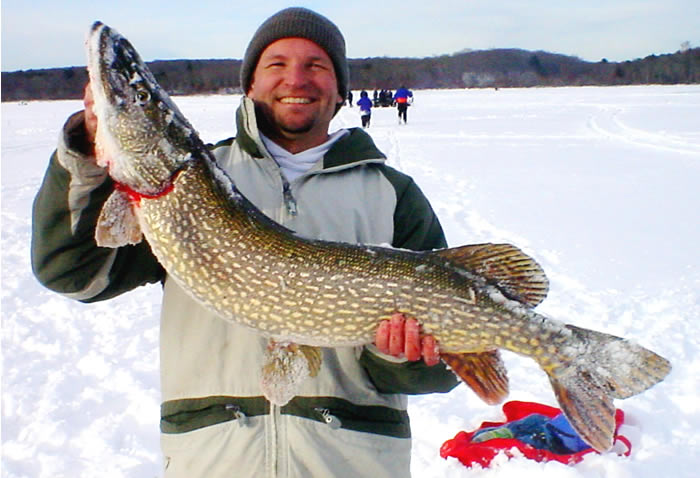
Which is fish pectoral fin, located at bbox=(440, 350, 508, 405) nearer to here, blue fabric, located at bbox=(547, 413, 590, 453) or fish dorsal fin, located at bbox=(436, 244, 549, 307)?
fish dorsal fin, located at bbox=(436, 244, 549, 307)

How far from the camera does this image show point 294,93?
82.2 inches

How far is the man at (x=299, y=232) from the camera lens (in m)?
1.73

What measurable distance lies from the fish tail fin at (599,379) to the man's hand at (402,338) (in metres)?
0.40

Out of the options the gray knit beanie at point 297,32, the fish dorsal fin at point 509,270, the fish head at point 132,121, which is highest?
the gray knit beanie at point 297,32

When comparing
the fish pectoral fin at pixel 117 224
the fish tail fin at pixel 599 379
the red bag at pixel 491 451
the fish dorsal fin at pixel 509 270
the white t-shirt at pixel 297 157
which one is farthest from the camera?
the red bag at pixel 491 451

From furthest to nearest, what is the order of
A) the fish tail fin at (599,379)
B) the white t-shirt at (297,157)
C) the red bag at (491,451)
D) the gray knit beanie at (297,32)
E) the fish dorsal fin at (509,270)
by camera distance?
the red bag at (491,451) → the gray knit beanie at (297,32) → the white t-shirt at (297,157) → the fish dorsal fin at (509,270) → the fish tail fin at (599,379)

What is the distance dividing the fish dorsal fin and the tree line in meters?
51.1

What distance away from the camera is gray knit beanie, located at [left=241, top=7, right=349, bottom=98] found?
7.26 feet

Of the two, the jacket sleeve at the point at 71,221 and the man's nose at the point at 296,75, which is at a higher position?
the man's nose at the point at 296,75

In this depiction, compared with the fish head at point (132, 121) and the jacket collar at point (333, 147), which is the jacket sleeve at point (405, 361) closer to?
the jacket collar at point (333, 147)

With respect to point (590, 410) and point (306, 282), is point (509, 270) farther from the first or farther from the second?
point (306, 282)

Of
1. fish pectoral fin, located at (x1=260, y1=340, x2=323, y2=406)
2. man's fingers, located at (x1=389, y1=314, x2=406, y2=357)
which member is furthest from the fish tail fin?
fish pectoral fin, located at (x1=260, y1=340, x2=323, y2=406)

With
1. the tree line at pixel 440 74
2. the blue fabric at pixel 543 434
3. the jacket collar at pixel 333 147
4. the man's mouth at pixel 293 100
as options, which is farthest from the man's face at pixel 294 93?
the tree line at pixel 440 74

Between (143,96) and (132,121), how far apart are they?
0.09 meters
